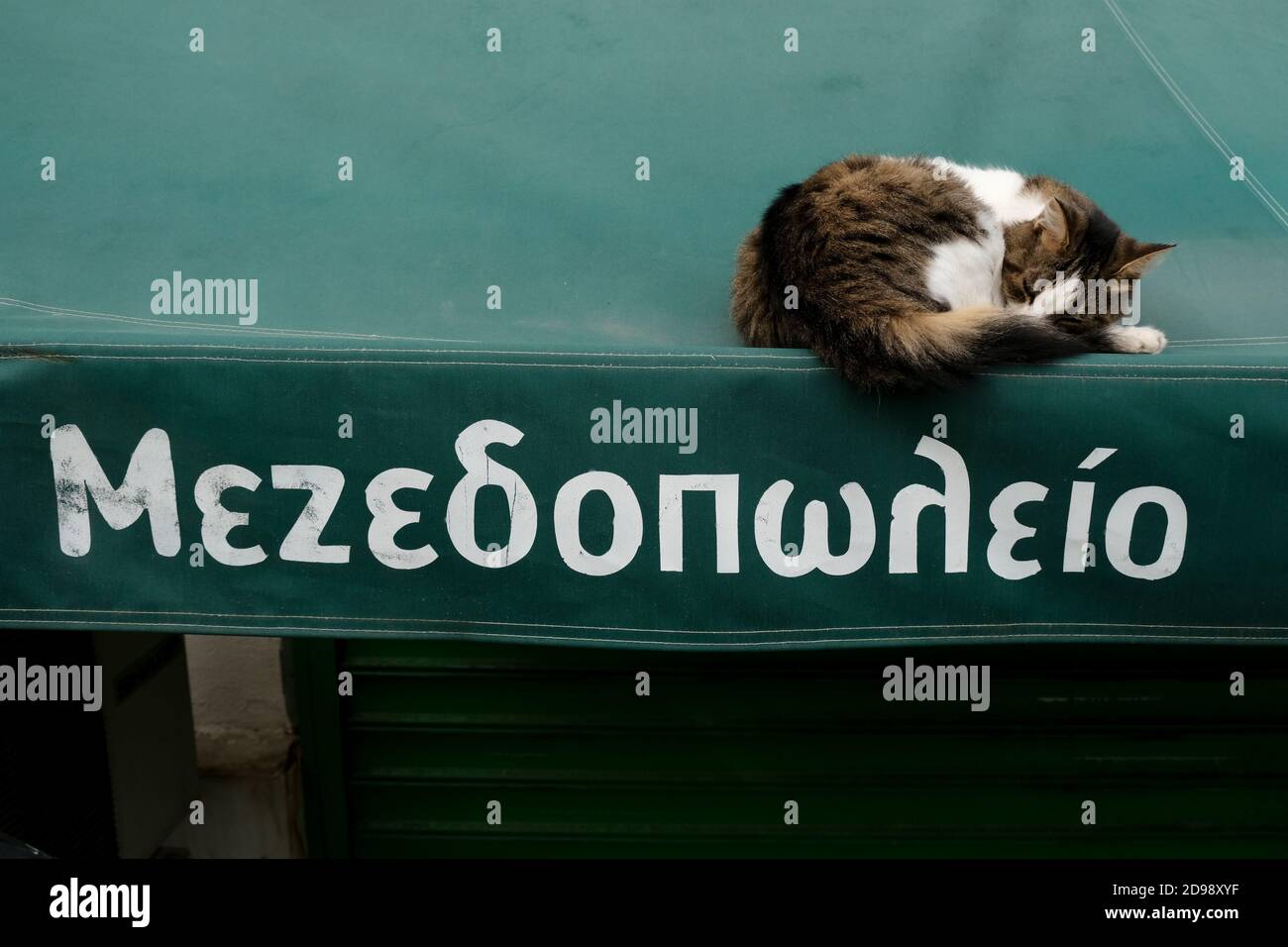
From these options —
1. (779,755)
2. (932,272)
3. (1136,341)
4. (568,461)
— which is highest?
(932,272)

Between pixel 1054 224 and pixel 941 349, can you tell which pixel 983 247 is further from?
pixel 941 349

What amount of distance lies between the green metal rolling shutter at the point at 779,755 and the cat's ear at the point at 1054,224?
62.1 inches

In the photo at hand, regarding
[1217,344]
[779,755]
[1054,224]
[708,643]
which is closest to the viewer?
[708,643]

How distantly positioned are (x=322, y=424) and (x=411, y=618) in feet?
1.17

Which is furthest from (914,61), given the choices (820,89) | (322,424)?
(322,424)

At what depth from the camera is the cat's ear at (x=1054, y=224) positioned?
2.24 metres

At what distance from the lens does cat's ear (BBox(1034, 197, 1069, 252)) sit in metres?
2.24

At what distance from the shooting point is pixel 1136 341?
2.00 metres

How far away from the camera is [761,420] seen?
5.91 feet

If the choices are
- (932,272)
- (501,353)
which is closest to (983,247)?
(932,272)

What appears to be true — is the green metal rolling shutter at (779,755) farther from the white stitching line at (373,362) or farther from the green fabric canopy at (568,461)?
the white stitching line at (373,362)

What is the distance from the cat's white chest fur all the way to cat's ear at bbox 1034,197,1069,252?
72 mm

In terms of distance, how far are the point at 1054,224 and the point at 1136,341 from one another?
379mm

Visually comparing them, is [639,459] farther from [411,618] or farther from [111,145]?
[111,145]
